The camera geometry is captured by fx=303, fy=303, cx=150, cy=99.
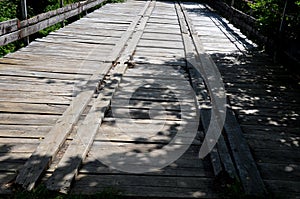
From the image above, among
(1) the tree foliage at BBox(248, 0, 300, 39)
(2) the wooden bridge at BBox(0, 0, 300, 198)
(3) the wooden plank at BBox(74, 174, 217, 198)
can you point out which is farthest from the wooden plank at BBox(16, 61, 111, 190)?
(1) the tree foliage at BBox(248, 0, 300, 39)

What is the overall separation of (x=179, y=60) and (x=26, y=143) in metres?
4.59

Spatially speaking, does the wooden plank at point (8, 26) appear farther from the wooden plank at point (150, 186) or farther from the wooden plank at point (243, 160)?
the wooden plank at point (243, 160)

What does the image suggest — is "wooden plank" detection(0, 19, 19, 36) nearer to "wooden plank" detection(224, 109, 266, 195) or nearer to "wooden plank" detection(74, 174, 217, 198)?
"wooden plank" detection(74, 174, 217, 198)

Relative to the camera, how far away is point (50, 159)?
301 centimetres

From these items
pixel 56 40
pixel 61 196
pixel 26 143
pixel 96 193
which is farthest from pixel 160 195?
pixel 56 40

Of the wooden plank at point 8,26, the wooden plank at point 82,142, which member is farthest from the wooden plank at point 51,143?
the wooden plank at point 8,26

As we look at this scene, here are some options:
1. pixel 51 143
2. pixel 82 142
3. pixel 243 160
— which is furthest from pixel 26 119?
pixel 243 160

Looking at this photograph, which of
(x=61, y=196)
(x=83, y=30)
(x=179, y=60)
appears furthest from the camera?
(x=83, y=30)

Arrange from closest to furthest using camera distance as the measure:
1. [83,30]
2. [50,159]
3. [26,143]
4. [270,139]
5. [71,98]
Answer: [50,159] → [26,143] → [270,139] → [71,98] → [83,30]

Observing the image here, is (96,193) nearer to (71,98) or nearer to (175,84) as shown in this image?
(71,98)

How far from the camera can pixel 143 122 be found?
13.4 feet

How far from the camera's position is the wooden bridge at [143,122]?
9.57 ft

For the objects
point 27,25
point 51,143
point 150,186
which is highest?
point 27,25

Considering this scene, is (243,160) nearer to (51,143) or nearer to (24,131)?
(51,143)
